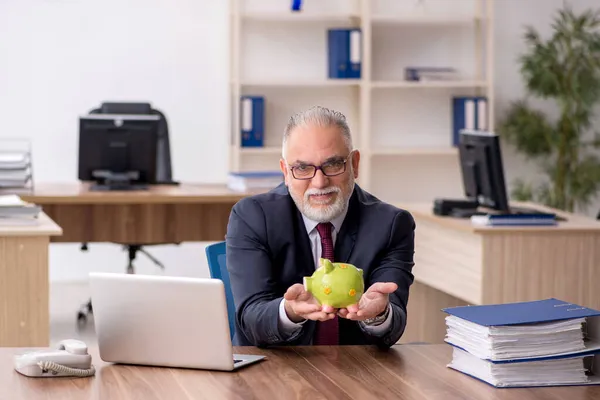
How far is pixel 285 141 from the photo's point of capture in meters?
2.47

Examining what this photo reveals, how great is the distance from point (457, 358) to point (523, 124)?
5385 mm

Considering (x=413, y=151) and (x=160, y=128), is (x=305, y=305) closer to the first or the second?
(x=160, y=128)

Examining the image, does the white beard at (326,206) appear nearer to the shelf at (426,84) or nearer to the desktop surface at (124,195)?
the desktop surface at (124,195)

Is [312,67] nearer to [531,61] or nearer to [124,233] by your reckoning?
[531,61]

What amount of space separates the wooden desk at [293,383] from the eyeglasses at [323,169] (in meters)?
0.44

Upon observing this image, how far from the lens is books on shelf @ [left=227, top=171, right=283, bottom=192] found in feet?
18.6

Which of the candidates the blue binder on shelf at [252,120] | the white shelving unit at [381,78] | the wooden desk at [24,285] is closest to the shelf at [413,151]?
the white shelving unit at [381,78]

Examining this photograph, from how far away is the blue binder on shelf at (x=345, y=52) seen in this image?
7.08 m

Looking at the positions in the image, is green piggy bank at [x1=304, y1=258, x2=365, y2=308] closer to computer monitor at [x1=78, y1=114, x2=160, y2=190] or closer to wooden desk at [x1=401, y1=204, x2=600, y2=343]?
wooden desk at [x1=401, y1=204, x2=600, y2=343]

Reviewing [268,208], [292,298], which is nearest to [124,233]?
[268,208]

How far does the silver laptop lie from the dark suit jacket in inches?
12.1

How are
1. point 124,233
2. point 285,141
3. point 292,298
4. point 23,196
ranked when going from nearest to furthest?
point 292,298, point 285,141, point 23,196, point 124,233

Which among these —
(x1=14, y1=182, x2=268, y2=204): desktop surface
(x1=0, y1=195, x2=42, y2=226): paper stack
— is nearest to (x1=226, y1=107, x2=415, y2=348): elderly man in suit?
(x1=0, y1=195, x2=42, y2=226): paper stack

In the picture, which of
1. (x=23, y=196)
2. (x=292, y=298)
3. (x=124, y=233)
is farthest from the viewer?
(x=124, y=233)
